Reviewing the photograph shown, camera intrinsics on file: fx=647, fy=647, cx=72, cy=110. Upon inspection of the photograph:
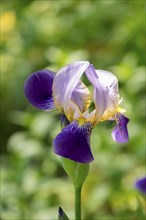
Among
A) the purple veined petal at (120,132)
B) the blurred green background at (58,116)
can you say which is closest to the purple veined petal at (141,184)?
the blurred green background at (58,116)

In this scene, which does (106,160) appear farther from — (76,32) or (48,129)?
(76,32)

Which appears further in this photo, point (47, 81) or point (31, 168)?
point (31, 168)

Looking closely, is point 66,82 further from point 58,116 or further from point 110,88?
point 58,116

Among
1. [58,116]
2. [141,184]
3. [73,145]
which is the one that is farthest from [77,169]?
[58,116]

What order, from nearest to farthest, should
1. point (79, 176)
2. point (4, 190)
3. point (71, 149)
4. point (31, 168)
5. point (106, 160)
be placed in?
point (71, 149)
point (79, 176)
point (4, 190)
point (106, 160)
point (31, 168)

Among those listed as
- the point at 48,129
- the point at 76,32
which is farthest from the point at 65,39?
the point at 48,129

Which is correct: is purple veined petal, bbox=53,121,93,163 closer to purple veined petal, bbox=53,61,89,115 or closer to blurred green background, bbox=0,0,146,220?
purple veined petal, bbox=53,61,89,115

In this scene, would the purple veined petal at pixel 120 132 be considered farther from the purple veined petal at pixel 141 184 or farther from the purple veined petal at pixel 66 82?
the purple veined petal at pixel 141 184
